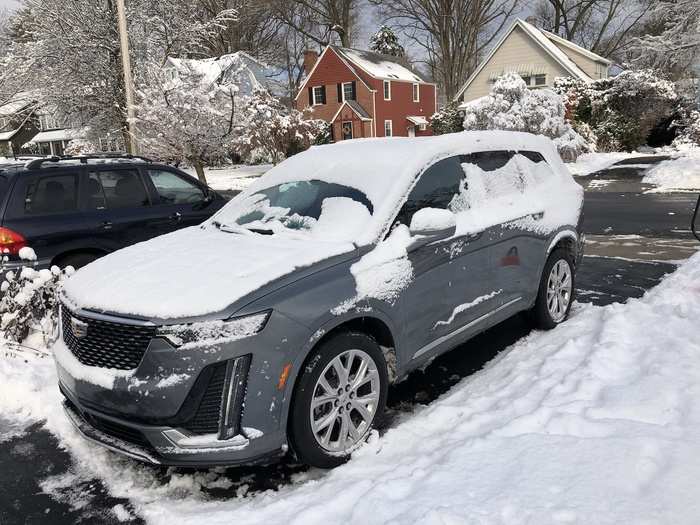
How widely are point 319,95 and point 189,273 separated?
42.1 m

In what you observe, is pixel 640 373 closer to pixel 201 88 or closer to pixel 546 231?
pixel 546 231

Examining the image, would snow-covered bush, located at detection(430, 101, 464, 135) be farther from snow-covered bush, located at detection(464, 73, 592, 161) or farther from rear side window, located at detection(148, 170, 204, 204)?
rear side window, located at detection(148, 170, 204, 204)

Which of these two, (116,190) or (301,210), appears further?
(116,190)

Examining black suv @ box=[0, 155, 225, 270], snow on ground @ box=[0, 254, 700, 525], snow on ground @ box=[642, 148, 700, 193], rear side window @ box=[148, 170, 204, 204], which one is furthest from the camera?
snow on ground @ box=[642, 148, 700, 193]

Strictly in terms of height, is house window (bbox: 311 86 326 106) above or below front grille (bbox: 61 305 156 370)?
above

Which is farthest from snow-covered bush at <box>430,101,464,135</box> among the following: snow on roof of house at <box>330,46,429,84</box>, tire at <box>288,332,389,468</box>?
tire at <box>288,332,389,468</box>

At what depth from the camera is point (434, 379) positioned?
4.51 meters

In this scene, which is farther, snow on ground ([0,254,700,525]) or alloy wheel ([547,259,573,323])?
alloy wheel ([547,259,573,323])

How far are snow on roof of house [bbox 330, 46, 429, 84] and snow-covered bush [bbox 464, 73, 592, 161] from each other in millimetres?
18654

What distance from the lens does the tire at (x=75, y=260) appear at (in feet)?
20.5

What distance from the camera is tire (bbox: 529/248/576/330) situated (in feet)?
16.9

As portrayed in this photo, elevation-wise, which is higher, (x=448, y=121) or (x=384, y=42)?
(x=384, y=42)

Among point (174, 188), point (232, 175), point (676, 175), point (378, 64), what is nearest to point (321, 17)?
point (378, 64)

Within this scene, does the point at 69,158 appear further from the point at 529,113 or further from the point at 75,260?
the point at 529,113
